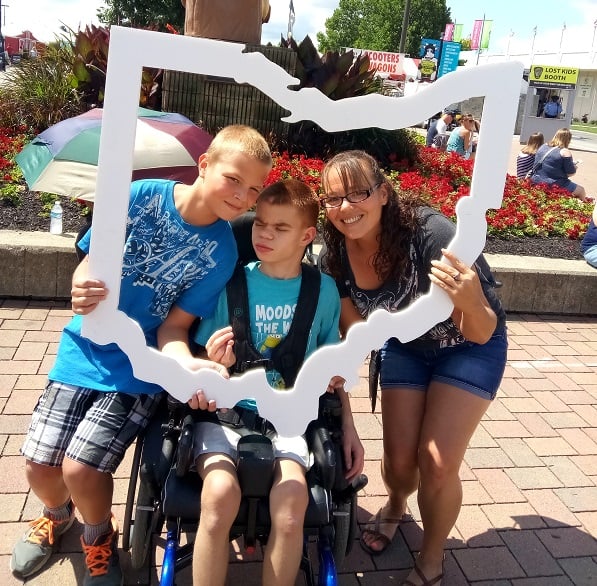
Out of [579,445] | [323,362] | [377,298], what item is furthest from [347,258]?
[579,445]

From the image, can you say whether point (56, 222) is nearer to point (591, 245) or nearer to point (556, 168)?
point (591, 245)

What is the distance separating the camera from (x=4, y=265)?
182 inches

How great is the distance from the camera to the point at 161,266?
6.66ft

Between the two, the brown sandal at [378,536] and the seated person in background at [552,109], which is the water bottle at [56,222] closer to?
the brown sandal at [378,536]

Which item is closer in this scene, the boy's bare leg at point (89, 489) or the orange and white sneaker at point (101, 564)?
the boy's bare leg at point (89, 489)

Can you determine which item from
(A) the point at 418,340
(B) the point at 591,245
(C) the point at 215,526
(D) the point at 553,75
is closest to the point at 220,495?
(C) the point at 215,526

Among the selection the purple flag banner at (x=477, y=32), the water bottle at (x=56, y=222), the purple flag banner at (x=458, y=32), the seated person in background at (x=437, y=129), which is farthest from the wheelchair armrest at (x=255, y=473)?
the purple flag banner at (x=458, y=32)

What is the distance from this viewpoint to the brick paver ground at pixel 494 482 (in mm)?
2502

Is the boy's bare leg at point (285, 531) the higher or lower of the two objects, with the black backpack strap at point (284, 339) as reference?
lower

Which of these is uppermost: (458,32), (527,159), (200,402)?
(458,32)

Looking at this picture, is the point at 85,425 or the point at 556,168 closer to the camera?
the point at 85,425

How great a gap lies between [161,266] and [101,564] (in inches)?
41.5

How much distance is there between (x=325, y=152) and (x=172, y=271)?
18.1ft

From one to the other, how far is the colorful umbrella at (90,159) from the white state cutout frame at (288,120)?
158cm
